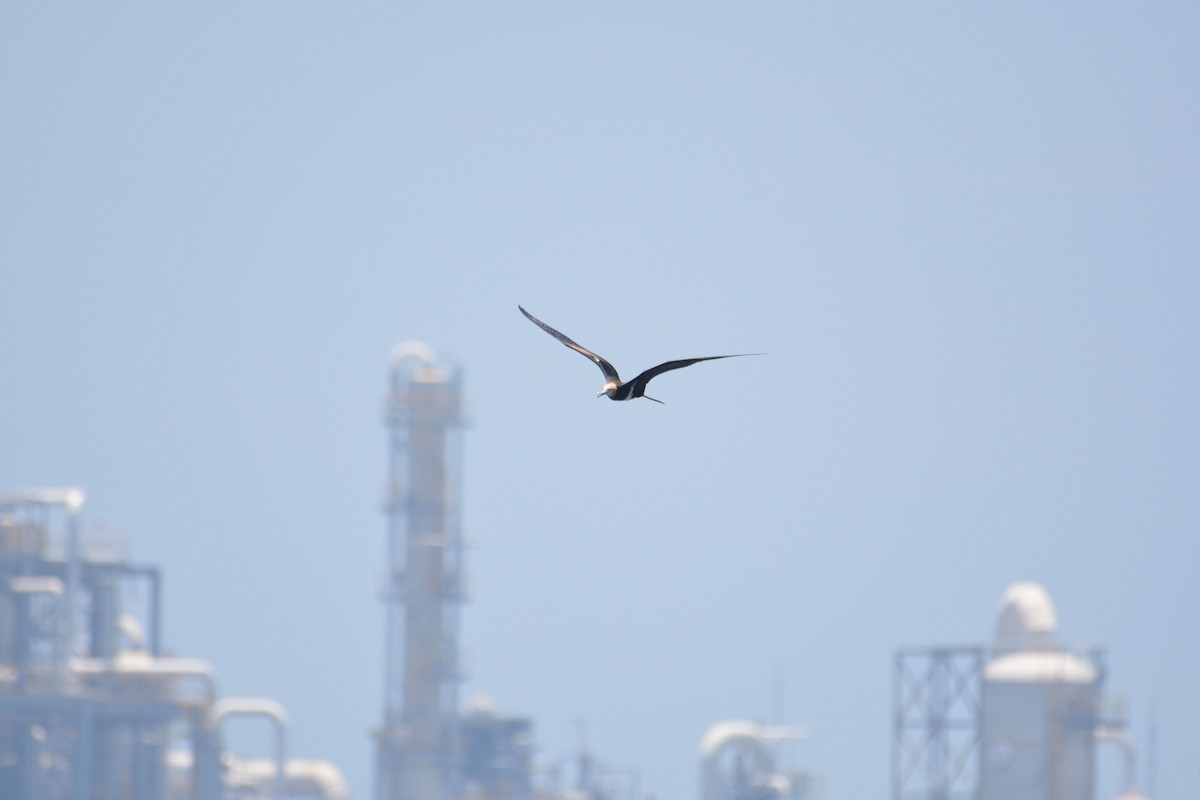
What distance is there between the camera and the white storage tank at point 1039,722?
2363 inches

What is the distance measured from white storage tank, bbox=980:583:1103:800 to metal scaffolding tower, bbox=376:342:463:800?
20915 millimetres

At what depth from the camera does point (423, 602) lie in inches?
2985

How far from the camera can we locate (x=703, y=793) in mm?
85625

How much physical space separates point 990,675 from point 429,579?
71.1ft

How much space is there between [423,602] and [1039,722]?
23.8 meters

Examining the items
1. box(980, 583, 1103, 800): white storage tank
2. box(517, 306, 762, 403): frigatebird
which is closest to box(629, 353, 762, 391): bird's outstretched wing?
box(517, 306, 762, 403): frigatebird

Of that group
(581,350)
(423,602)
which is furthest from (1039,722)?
(581,350)

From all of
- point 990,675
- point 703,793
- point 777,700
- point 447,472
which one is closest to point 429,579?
point 447,472

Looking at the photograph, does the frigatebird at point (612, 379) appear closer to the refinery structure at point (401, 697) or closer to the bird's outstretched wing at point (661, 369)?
the bird's outstretched wing at point (661, 369)

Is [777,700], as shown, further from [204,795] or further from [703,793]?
[204,795]

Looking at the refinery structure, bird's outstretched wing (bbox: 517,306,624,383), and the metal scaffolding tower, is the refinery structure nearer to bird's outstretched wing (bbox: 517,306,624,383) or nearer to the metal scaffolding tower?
the metal scaffolding tower

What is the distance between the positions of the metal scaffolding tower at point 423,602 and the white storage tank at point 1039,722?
20915 mm

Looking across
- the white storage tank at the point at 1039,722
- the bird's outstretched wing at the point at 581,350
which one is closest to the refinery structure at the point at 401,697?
the white storage tank at the point at 1039,722

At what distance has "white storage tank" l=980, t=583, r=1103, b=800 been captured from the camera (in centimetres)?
6003
